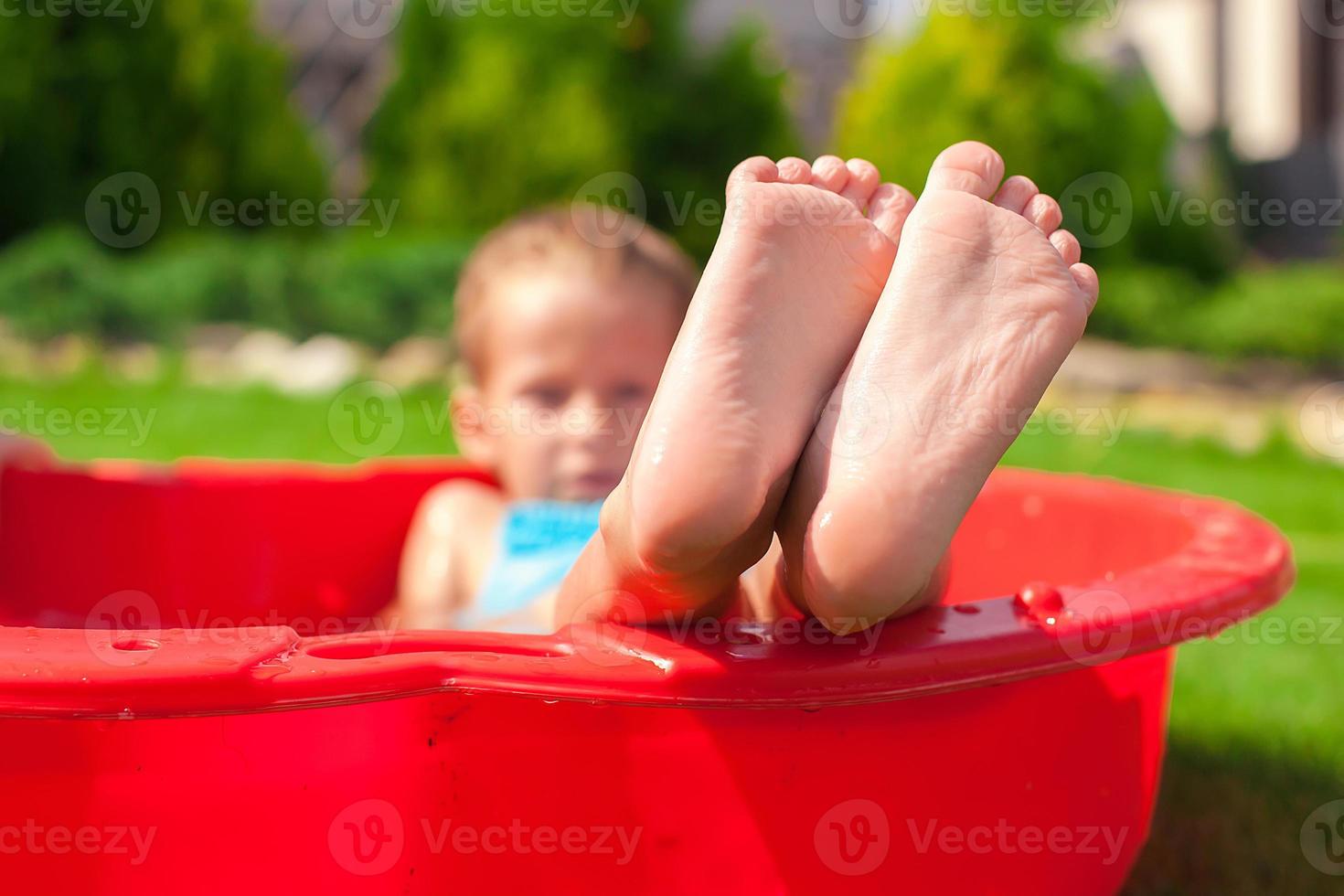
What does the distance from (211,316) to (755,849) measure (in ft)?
16.2

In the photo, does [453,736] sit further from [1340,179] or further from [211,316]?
[1340,179]

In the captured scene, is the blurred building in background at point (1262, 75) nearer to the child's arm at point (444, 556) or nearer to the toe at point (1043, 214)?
the child's arm at point (444, 556)

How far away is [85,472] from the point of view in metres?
1.78

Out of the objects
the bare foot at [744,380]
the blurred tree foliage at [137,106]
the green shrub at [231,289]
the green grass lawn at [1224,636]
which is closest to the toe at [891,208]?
the bare foot at [744,380]

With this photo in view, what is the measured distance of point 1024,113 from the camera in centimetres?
523

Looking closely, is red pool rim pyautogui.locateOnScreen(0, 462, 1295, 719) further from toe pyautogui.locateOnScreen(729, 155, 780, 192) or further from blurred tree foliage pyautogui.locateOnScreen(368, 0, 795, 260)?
blurred tree foliage pyautogui.locateOnScreen(368, 0, 795, 260)

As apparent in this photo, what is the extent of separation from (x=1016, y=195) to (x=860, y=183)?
0.12 metres

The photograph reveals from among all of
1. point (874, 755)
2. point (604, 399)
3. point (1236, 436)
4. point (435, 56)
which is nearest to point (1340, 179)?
point (1236, 436)

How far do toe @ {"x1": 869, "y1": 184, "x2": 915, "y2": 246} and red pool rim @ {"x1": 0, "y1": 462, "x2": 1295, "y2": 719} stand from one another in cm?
30

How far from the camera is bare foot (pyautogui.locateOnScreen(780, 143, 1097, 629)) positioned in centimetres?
82

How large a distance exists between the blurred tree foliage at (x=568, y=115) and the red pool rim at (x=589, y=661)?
15.4 feet

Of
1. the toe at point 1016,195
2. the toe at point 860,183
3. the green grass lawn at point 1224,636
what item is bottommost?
the green grass lawn at point 1224,636

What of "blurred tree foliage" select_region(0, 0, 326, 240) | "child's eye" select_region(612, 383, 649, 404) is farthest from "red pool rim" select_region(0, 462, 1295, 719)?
"blurred tree foliage" select_region(0, 0, 326, 240)

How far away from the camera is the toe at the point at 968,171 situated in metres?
0.98
